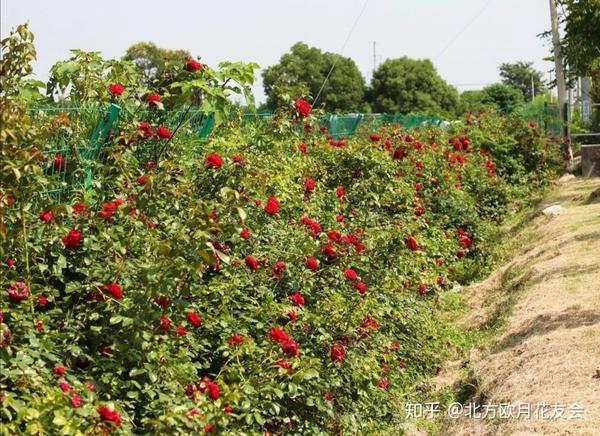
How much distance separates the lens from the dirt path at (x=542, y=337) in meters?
5.14

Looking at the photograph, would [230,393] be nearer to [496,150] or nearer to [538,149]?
[496,150]

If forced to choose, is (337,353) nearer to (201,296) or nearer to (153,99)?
(201,296)

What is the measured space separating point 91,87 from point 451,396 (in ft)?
10.1

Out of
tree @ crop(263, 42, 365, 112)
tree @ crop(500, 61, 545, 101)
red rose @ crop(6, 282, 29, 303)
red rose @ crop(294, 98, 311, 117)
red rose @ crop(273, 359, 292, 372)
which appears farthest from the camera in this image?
tree @ crop(500, 61, 545, 101)

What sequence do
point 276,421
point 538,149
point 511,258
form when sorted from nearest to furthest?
point 276,421, point 511,258, point 538,149

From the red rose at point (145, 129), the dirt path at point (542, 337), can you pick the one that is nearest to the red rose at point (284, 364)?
the dirt path at point (542, 337)

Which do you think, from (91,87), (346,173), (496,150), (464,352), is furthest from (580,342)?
(496,150)

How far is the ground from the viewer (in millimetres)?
5211

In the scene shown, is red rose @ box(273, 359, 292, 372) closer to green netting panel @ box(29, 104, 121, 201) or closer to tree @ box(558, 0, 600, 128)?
green netting panel @ box(29, 104, 121, 201)

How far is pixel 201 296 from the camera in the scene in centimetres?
492

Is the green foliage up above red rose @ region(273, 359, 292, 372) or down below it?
above

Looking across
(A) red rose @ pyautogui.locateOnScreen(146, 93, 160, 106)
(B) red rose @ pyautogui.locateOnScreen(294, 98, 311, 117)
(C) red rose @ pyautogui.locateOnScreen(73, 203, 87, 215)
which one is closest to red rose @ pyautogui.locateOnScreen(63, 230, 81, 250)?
(C) red rose @ pyautogui.locateOnScreen(73, 203, 87, 215)

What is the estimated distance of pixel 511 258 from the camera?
1086 cm

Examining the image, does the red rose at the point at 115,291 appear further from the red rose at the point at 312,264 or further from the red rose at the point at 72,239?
the red rose at the point at 312,264
